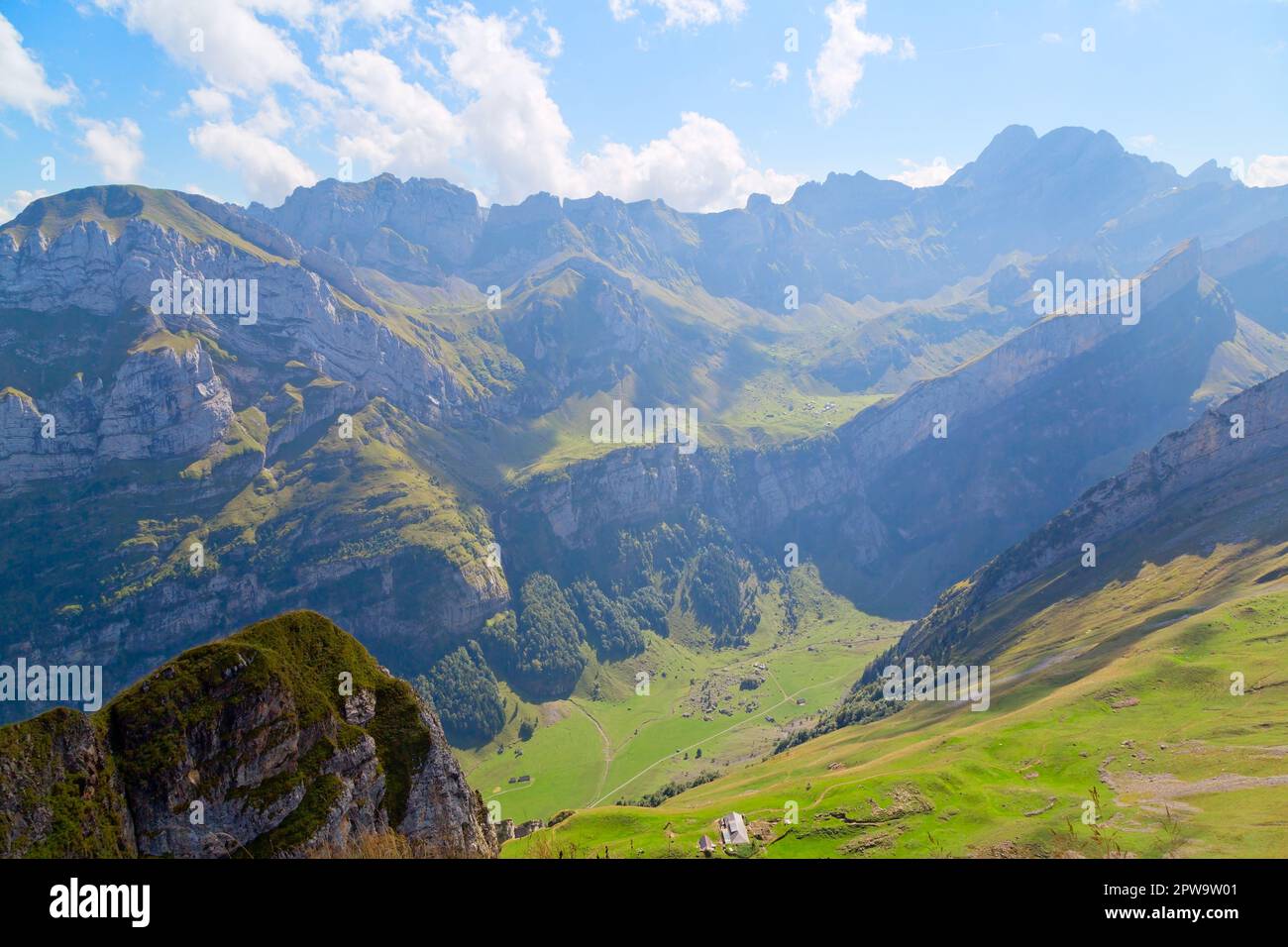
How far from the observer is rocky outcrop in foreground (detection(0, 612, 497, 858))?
43.9 metres

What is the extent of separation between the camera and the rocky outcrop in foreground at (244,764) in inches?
1730

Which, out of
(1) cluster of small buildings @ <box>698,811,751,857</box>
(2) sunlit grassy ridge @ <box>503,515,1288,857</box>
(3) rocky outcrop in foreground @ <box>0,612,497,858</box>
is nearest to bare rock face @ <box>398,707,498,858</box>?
(3) rocky outcrop in foreground @ <box>0,612,497,858</box>

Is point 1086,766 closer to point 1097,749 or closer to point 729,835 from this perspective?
point 1097,749

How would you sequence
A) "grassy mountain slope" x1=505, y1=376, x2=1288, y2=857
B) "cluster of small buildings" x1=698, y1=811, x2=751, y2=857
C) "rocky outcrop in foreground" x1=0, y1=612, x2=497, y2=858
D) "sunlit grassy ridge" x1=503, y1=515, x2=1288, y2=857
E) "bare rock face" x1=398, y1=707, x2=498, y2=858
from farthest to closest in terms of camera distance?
→ "cluster of small buildings" x1=698, y1=811, x2=751, y2=857, "grassy mountain slope" x1=505, y1=376, x2=1288, y2=857, "sunlit grassy ridge" x1=503, y1=515, x2=1288, y2=857, "bare rock face" x1=398, y1=707, x2=498, y2=858, "rocky outcrop in foreground" x1=0, y1=612, x2=497, y2=858

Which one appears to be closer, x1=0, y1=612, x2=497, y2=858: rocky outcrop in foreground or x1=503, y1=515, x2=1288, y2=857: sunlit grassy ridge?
x1=0, y1=612, x2=497, y2=858: rocky outcrop in foreground

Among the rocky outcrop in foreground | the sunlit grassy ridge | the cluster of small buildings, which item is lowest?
the cluster of small buildings

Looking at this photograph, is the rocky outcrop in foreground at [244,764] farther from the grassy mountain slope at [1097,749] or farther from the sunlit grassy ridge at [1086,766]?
the grassy mountain slope at [1097,749]

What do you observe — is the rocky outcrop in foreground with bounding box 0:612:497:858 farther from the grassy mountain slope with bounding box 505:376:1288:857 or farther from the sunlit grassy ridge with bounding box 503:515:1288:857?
the grassy mountain slope with bounding box 505:376:1288:857

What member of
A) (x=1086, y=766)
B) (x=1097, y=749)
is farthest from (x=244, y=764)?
(x=1097, y=749)
